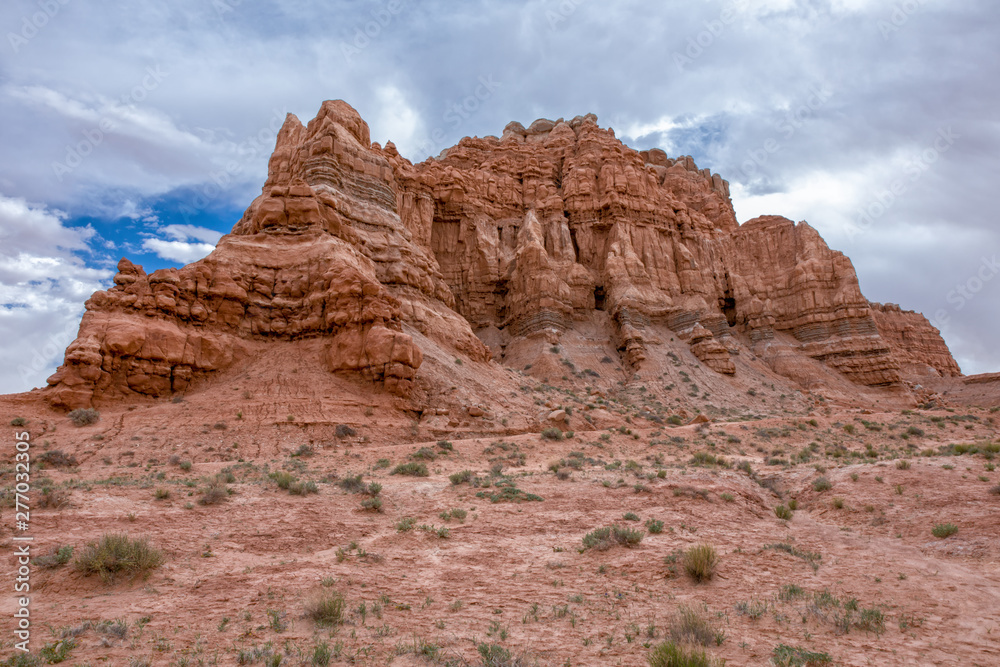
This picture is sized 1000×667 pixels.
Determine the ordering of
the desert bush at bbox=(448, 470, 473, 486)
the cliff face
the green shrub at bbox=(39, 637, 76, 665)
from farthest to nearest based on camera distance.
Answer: the cliff face, the desert bush at bbox=(448, 470, 473, 486), the green shrub at bbox=(39, 637, 76, 665)

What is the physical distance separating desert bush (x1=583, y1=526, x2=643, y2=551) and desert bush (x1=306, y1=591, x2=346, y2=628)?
462 centimetres

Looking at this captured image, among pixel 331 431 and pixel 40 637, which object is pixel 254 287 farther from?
pixel 40 637

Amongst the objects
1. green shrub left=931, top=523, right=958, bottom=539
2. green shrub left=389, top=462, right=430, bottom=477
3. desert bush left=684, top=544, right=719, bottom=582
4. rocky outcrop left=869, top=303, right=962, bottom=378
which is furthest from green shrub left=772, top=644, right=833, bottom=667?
rocky outcrop left=869, top=303, right=962, bottom=378

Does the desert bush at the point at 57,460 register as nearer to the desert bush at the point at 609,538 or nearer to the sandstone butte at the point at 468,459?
the sandstone butte at the point at 468,459

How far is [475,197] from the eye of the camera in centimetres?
5303

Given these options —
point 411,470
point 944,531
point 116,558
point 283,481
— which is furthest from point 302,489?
point 944,531

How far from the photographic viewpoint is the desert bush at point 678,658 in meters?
4.72

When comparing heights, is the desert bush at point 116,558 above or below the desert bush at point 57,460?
below

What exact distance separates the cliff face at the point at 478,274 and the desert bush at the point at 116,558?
52.0 feet

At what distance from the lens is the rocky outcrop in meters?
71.2

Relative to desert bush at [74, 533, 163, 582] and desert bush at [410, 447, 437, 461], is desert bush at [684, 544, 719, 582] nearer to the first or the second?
desert bush at [74, 533, 163, 582]

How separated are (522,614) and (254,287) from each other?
23.4 meters

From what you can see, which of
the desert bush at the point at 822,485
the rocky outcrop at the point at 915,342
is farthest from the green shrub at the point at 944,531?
the rocky outcrop at the point at 915,342

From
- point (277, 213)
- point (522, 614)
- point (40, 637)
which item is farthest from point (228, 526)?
point (277, 213)
